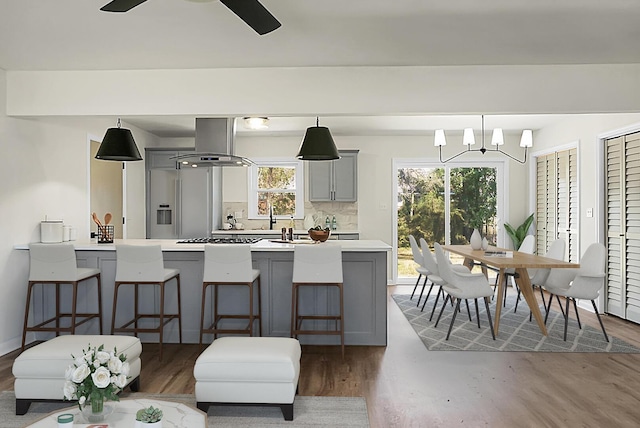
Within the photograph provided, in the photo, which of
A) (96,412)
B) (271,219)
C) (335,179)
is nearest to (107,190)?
(271,219)

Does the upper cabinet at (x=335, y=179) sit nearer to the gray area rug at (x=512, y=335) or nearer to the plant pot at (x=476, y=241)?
the plant pot at (x=476, y=241)

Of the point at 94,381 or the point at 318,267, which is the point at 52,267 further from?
the point at 94,381

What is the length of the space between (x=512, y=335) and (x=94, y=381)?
395 cm

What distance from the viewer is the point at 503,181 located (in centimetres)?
786

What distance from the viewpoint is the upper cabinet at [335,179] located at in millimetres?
7445

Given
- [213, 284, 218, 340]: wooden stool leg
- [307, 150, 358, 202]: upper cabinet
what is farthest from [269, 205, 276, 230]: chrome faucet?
[213, 284, 218, 340]: wooden stool leg

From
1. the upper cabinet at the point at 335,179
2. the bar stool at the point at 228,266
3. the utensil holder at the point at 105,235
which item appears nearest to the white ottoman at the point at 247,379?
the bar stool at the point at 228,266

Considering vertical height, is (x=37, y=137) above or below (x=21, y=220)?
above

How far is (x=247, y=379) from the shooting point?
9.49 feet

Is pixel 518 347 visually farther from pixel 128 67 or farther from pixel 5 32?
pixel 5 32

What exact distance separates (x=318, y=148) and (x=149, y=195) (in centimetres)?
386

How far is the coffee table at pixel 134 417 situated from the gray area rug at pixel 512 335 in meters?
2.57

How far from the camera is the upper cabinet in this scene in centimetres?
745

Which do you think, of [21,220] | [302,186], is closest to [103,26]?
[21,220]
